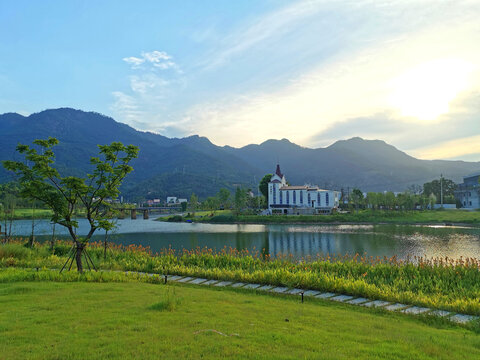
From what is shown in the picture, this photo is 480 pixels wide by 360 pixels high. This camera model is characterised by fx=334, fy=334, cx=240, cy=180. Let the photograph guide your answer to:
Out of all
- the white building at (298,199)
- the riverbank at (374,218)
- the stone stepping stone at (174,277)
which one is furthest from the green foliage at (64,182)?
the white building at (298,199)

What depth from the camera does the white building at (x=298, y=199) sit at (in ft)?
233

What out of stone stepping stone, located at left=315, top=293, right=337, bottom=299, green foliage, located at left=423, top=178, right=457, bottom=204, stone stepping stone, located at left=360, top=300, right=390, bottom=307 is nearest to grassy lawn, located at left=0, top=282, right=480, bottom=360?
stone stepping stone, located at left=360, top=300, right=390, bottom=307

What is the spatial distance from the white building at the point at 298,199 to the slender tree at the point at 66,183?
61.1 meters

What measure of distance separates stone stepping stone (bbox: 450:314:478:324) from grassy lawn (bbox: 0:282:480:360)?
35 cm

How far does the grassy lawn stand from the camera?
378 cm

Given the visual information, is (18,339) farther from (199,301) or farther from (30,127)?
(30,127)

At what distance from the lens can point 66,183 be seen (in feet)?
33.6

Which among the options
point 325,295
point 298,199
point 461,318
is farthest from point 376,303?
point 298,199

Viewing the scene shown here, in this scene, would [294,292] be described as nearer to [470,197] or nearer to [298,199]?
[298,199]

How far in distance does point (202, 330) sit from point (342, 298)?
447cm

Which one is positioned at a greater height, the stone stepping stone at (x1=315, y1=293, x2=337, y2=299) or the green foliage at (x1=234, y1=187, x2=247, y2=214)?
the green foliage at (x1=234, y1=187, x2=247, y2=214)

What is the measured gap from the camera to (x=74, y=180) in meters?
10.2

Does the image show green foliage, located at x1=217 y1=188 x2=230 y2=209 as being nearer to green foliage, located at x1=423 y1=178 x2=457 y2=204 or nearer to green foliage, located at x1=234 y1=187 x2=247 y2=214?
green foliage, located at x1=234 y1=187 x2=247 y2=214

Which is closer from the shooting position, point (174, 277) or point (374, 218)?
point (174, 277)
